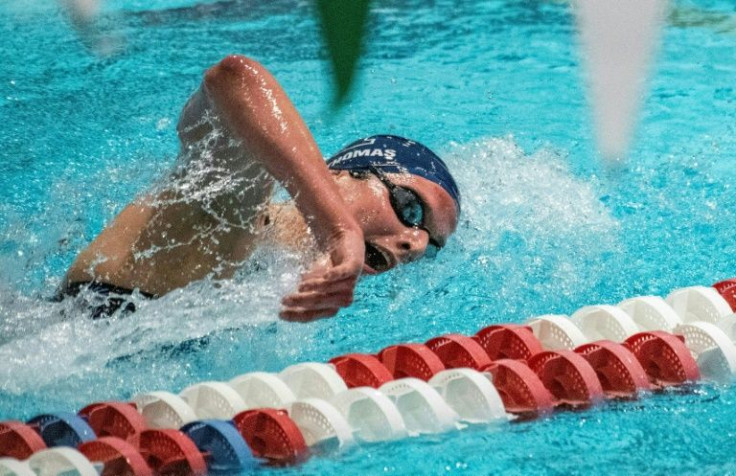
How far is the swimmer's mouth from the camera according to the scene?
2.41 m

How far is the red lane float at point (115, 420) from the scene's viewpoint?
1849 millimetres

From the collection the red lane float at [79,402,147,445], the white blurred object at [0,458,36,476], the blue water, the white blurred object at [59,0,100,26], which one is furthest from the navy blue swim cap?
the white blurred object at [59,0,100,26]

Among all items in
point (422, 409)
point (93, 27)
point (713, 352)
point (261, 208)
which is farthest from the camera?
point (93, 27)

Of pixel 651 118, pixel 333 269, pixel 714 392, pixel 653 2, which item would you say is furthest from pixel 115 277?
pixel 653 2

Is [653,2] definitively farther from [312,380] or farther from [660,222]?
[312,380]

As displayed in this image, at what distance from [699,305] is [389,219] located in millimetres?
715

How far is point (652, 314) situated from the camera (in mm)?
2326

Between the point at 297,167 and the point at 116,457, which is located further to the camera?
the point at 297,167

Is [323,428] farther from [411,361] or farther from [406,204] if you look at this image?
[406,204]

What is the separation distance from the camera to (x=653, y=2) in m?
5.27

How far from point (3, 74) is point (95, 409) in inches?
120

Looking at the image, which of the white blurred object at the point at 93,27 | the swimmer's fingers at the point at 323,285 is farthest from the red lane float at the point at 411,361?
the white blurred object at the point at 93,27

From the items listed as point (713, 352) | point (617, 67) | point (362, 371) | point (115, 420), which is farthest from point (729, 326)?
point (617, 67)

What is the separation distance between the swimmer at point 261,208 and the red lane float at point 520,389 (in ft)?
1.28
